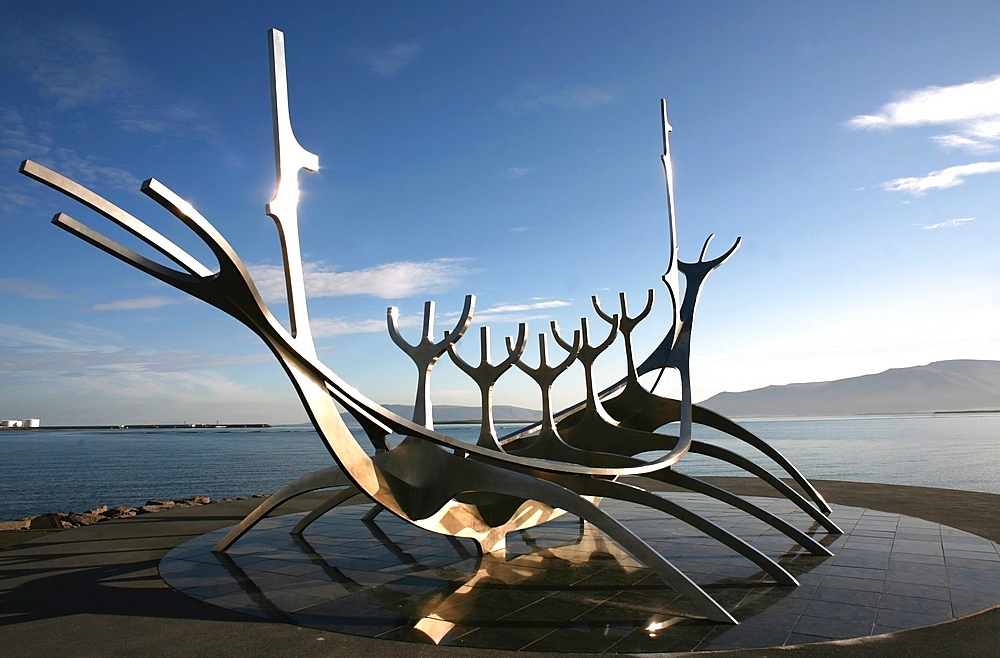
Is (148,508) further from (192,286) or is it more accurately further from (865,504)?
(865,504)

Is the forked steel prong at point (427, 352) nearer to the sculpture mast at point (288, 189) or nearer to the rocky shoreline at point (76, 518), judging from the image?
the sculpture mast at point (288, 189)

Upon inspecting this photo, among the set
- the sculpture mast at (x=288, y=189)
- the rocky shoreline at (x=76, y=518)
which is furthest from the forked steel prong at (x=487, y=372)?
the rocky shoreline at (x=76, y=518)

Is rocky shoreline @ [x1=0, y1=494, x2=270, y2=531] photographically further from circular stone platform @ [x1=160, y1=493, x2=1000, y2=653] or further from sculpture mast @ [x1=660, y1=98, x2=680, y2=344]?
sculpture mast @ [x1=660, y1=98, x2=680, y2=344]

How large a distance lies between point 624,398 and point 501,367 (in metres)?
3.68

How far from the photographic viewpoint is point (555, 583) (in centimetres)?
944

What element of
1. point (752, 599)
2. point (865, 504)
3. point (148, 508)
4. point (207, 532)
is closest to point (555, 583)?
point (752, 599)

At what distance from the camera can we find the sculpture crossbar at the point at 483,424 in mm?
7008

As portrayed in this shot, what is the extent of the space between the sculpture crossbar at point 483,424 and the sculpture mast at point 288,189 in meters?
0.01

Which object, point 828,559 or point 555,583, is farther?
point 828,559

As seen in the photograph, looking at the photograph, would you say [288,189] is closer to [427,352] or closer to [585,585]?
[427,352]

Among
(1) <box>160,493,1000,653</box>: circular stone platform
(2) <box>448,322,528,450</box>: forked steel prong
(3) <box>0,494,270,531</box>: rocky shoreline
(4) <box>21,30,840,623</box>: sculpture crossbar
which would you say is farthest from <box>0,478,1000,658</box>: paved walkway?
(2) <box>448,322,528,450</box>: forked steel prong

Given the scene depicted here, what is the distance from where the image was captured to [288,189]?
8055 mm

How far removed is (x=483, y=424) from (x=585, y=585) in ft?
12.1

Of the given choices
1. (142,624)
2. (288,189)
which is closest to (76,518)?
(142,624)
